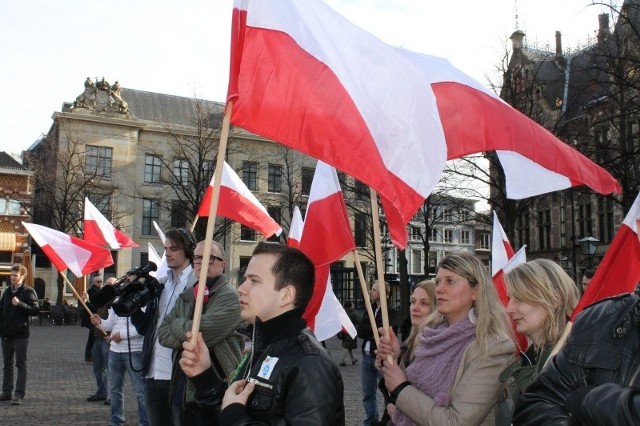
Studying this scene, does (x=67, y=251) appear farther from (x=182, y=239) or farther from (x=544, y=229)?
(x=544, y=229)

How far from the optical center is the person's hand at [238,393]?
2.64 m

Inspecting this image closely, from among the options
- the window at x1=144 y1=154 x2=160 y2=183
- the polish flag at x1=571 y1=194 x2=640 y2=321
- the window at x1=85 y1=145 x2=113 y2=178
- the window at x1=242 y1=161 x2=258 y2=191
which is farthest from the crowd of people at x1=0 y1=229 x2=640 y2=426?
the window at x1=144 y1=154 x2=160 y2=183

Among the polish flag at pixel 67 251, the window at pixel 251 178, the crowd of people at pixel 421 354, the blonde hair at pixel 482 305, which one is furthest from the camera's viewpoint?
the window at pixel 251 178

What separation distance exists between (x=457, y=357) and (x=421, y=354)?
0.25 m

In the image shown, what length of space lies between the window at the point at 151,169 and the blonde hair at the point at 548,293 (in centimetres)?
4915

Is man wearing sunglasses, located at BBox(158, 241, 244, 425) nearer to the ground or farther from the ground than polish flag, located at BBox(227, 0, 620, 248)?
nearer to the ground

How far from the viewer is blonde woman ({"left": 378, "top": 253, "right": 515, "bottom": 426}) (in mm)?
3400

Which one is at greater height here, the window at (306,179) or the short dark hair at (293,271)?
the window at (306,179)

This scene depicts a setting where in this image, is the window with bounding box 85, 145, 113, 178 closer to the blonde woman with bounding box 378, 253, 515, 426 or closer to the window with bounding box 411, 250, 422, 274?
the window with bounding box 411, 250, 422, 274

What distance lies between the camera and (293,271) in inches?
117

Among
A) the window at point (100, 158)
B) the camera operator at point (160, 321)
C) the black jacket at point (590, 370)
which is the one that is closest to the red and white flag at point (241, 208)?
the camera operator at point (160, 321)

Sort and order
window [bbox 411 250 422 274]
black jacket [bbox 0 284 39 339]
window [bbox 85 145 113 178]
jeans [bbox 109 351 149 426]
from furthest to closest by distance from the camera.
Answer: window [bbox 411 250 422 274] < window [bbox 85 145 113 178] < black jacket [bbox 0 284 39 339] < jeans [bbox 109 351 149 426]

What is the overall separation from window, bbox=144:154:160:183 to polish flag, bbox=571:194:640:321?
49.2 m

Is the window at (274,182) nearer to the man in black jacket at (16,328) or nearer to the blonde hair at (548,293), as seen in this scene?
the man in black jacket at (16,328)
